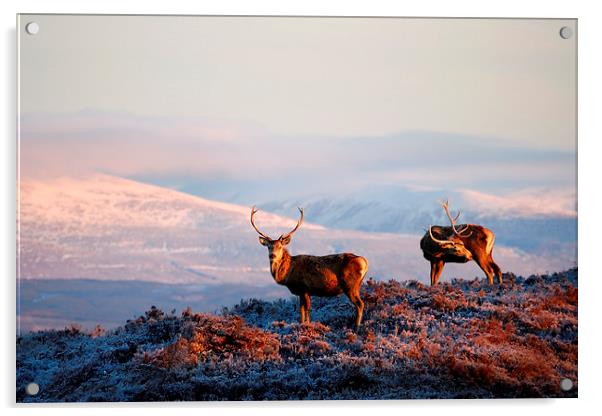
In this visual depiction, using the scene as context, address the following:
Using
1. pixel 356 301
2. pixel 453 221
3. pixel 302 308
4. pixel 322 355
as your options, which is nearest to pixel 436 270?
pixel 453 221

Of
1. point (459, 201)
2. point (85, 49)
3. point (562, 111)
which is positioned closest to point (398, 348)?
point (459, 201)

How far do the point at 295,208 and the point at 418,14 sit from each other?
8.12ft

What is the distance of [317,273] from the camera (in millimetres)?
13156

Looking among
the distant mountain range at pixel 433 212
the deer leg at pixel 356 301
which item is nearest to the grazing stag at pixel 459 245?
the distant mountain range at pixel 433 212

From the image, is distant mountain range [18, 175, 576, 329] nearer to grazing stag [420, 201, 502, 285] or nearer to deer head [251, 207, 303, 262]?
grazing stag [420, 201, 502, 285]

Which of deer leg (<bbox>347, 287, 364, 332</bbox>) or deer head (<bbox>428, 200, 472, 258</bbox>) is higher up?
deer head (<bbox>428, 200, 472, 258</bbox>)

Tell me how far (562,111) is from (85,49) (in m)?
5.06

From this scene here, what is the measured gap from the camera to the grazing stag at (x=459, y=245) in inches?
539

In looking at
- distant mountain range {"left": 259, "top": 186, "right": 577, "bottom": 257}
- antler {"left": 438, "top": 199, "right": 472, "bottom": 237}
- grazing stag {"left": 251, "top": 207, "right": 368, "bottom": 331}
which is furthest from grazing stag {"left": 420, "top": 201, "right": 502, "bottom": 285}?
grazing stag {"left": 251, "top": 207, "right": 368, "bottom": 331}

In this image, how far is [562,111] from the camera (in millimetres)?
13484

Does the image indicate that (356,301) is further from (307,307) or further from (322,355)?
(322,355)

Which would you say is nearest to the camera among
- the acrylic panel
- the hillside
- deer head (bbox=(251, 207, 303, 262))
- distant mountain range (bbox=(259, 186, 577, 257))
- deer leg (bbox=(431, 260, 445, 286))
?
the hillside

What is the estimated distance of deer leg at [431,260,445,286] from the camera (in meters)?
13.9

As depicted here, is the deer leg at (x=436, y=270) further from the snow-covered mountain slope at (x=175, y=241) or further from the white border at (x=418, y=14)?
the white border at (x=418, y=14)
